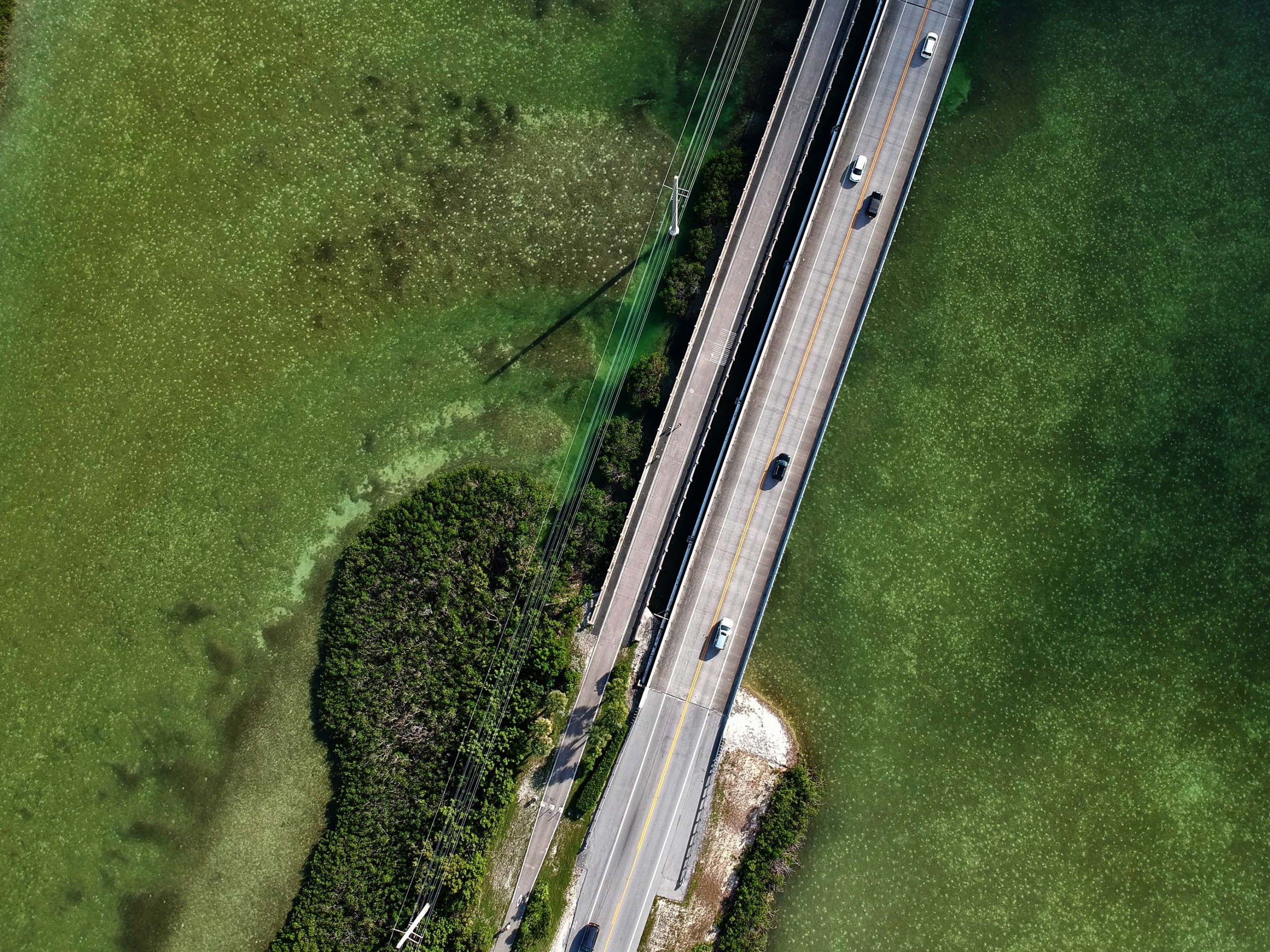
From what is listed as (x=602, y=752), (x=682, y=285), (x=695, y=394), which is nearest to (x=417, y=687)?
(x=602, y=752)

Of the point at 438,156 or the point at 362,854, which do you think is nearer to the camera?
the point at 362,854

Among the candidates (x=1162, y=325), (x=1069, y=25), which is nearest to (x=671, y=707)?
(x=1162, y=325)

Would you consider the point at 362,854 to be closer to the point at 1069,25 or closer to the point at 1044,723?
the point at 1044,723

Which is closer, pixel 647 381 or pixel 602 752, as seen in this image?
pixel 602 752

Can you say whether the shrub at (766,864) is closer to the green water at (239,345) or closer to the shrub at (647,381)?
the shrub at (647,381)

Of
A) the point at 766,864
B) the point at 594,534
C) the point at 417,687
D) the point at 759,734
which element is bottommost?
the point at 766,864

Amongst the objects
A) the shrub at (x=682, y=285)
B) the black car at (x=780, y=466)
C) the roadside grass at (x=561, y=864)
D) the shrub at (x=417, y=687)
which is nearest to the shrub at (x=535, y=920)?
the roadside grass at (x=561, y=864)

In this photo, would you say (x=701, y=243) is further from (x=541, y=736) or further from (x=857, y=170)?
(x=541, y=736)
